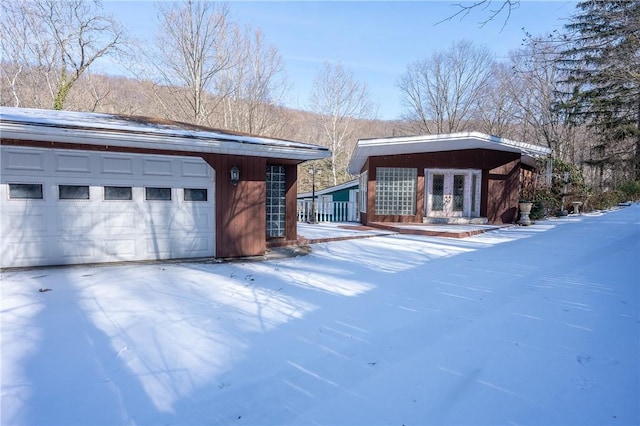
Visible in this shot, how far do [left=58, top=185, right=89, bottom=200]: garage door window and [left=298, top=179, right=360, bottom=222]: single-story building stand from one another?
799cm

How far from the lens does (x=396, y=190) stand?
1159 cm

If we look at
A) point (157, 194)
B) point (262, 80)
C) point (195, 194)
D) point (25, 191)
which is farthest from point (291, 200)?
point (262, 80)

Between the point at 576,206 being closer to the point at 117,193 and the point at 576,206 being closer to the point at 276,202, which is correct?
the point at 276,202

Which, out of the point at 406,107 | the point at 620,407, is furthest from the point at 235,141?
the point at 406,107

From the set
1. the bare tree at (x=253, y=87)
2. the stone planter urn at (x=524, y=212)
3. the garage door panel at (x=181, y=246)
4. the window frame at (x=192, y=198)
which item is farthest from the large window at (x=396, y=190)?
the bare tree at (x=253, y=87)

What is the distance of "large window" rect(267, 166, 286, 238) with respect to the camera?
726cm

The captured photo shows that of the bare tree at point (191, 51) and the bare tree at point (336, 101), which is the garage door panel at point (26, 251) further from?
the bare tree at point (336, 101)

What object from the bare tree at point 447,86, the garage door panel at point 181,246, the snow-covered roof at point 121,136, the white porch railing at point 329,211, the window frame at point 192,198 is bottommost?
the garage door panel at point 181,246

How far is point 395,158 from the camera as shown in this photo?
11.5 metres

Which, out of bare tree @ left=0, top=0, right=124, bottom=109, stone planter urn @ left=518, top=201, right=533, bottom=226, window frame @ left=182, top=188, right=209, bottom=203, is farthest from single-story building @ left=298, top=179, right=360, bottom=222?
bare tree @ left=0, top=0, right=124, bottom=109

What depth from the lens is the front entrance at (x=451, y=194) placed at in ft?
37.9

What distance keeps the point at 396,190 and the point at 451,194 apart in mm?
2067

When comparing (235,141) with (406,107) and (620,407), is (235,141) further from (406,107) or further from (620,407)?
(406,107)

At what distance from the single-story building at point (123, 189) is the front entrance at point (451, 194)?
Result: 6569 millimetres
